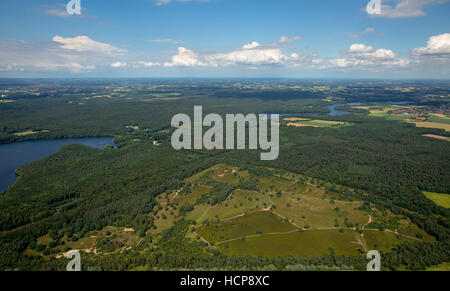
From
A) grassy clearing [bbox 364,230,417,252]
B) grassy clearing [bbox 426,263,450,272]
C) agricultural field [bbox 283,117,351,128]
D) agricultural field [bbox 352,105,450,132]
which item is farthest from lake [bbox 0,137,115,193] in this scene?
agricultural field [bbox 352,105,450,132]

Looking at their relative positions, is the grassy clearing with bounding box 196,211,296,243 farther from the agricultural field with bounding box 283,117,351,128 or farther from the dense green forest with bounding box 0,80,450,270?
the agricultural field with bounding box 283,117,351,128

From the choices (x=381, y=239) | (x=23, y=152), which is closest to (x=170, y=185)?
(x=381, y=239)

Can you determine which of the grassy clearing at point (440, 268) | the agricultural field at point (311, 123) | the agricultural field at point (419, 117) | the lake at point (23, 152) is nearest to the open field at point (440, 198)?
the grassy clearing at point (440, 268)

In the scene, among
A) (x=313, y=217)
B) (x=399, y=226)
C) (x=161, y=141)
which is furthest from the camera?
(x=161, y=141)

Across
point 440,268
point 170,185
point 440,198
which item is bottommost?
point 440,268

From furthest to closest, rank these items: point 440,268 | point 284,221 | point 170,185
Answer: point 170,185, point 284,221, point 440,268

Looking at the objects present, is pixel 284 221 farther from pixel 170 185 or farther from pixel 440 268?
pixel 170 185

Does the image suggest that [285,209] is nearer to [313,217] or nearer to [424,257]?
[313,217]
